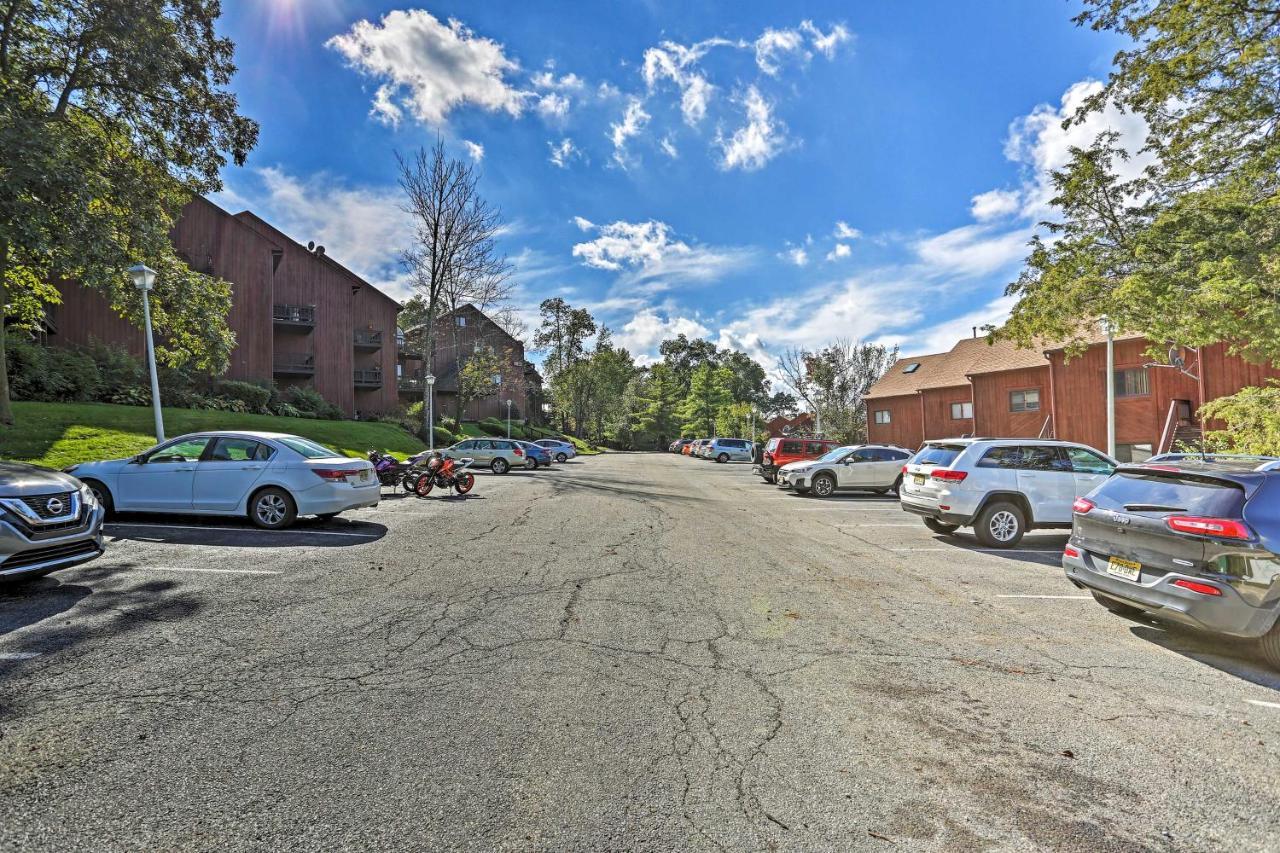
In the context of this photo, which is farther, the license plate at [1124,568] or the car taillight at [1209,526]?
the license plate at [1124,568]

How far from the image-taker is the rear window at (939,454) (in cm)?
943

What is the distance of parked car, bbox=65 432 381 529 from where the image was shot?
28.1ft

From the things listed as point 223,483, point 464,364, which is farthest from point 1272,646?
point 464,364

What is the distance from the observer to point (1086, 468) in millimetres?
9227

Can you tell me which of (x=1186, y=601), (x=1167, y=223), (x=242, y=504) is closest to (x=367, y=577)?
(x=242, y=504)

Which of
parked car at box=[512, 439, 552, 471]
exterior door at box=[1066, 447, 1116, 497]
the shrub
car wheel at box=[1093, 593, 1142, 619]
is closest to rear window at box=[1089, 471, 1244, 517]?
car wheel at box=[1093, 593, 1142, 619]

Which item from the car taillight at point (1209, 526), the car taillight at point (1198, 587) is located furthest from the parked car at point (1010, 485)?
the car taillight at point (1198, 587)

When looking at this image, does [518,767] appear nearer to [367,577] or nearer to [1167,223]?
[367,577]

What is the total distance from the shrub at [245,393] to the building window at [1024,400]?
35.5m

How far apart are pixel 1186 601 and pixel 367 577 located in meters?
7.37

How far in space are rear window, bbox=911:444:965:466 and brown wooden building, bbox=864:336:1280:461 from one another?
38.0 feet

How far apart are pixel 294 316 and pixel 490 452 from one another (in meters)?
17.3

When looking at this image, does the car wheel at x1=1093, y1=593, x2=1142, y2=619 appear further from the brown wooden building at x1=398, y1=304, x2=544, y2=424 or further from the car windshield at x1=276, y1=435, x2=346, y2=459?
the brown wooden building at x1=398, y1=304, x2=544, y2=424

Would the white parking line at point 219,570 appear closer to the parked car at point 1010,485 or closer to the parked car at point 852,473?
the parked car at point 1010,485
